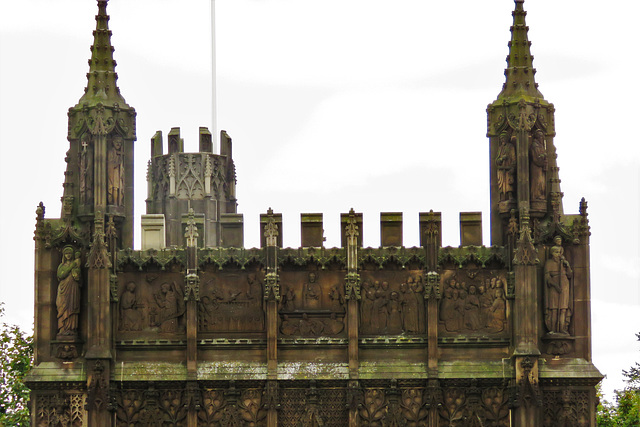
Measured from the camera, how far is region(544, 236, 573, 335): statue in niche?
51.3 meters

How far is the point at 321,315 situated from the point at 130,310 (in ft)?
16.8

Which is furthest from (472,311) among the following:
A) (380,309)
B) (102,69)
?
(102,69)

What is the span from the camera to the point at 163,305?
52.1 m

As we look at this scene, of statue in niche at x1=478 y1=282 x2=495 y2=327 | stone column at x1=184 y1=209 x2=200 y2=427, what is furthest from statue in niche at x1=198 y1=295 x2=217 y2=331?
statue in niche at x1=478 y1=282 x2=495 y2=327

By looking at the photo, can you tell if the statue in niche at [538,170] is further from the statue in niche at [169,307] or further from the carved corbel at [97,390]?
the carved corbel at [97,390]

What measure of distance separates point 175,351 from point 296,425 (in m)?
Answer: 3.79

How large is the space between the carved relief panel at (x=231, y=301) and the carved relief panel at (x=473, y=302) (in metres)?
4.92

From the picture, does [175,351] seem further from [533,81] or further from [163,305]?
[533,81]

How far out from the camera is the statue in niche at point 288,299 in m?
51.9

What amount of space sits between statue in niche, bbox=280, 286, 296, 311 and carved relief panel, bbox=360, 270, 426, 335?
1838 millimetres

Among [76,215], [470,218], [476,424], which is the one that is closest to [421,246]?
[470,218]

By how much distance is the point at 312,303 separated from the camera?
5197cm

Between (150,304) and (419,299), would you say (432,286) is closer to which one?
(419,299)

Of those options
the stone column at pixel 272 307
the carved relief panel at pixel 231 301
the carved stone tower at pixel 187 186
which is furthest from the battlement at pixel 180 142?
the carved relief panel at pixel 231 301
